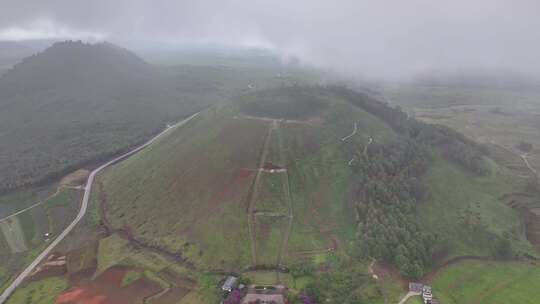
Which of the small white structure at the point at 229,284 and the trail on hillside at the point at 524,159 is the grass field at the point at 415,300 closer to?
the small white structure at the point at 229,284

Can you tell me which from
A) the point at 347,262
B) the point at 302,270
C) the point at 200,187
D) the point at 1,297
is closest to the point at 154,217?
the point at 200,187

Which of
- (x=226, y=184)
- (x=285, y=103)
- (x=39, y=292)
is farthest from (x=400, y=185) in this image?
(x=39, y=292)

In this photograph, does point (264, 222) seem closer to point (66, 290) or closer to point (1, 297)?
point (66, 290)

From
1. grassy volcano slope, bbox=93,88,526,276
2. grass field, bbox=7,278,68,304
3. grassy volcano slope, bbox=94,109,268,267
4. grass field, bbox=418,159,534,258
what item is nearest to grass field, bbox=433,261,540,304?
grass field, bbox=418,159,534,258

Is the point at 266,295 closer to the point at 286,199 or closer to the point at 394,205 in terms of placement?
the point at 286,199

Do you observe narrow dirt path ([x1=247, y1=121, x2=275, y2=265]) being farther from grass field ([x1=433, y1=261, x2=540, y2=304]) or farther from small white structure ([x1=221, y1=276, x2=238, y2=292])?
grass field ([x1=433, y1=261, x2=540, y2=304])
